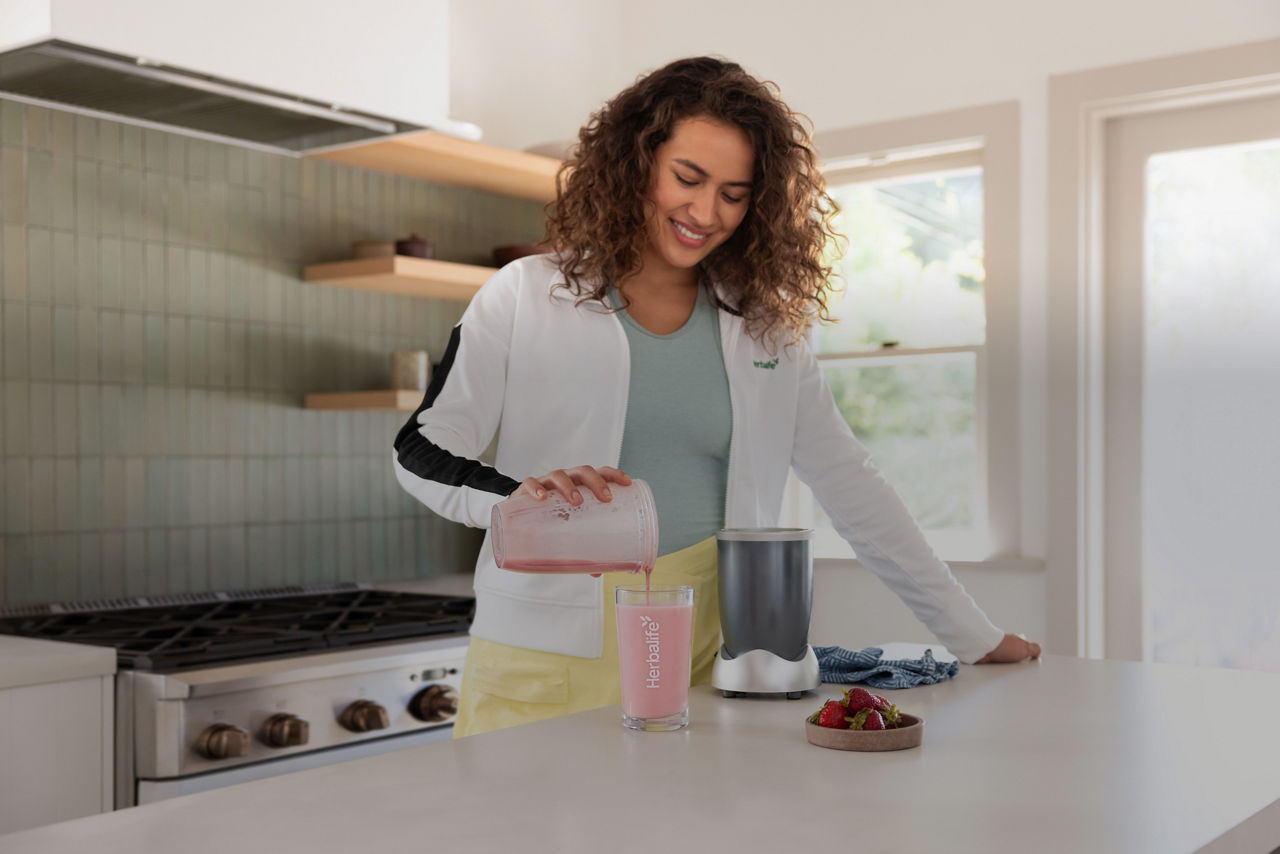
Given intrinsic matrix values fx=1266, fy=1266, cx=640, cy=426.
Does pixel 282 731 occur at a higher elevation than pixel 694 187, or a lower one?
lower

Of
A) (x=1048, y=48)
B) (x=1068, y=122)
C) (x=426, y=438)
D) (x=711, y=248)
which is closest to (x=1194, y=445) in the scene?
(x=1068, y=122)

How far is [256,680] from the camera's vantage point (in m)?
2.17

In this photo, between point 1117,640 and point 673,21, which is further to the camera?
point 673,21

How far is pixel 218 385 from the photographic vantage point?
290cm

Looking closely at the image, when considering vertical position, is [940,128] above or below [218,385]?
above

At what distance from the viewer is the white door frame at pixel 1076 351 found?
2.94 m

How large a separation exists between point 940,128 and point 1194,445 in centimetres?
98

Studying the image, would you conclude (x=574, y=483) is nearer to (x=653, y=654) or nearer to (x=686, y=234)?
(x=653, y=654)

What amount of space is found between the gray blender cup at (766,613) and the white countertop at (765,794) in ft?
0.23

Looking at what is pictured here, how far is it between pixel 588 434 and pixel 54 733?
104 cm

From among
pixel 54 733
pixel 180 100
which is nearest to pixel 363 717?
pixel 54 733

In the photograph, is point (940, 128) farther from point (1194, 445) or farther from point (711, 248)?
point (711, 248)

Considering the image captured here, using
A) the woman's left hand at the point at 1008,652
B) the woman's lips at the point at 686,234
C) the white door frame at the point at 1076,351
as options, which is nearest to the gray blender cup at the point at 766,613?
the woman's left hand at the point at 1008,652

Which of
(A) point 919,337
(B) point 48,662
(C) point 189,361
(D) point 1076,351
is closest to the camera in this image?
(B) point 48,662
